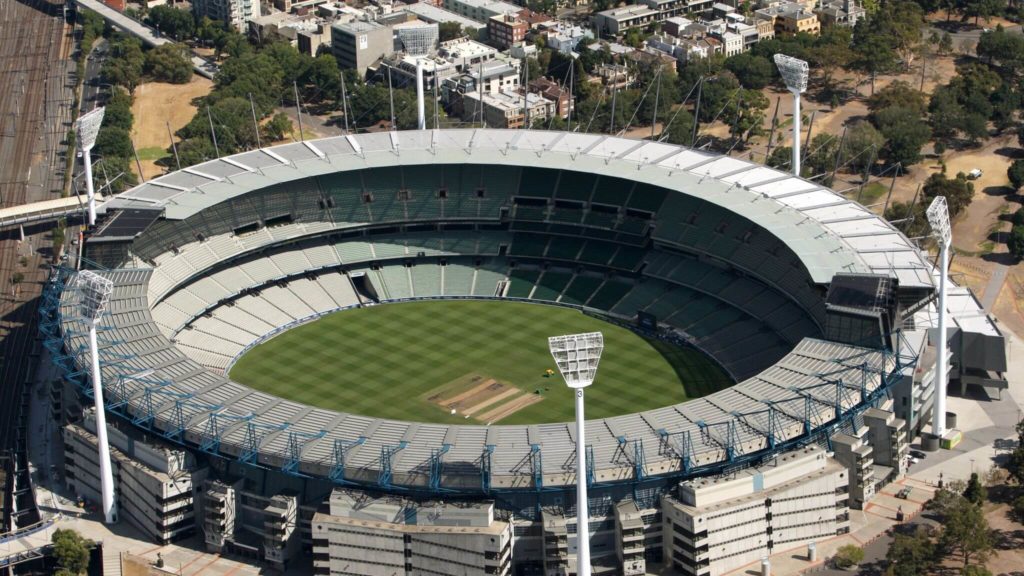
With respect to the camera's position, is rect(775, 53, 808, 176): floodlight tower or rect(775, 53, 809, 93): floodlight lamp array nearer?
rect(775, 53, 809, 93): floodlight lamp array

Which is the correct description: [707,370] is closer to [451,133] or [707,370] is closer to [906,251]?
[906,251]

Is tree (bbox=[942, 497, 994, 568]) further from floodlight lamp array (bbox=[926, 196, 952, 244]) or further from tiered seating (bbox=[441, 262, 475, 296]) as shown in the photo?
tiered seating (bbox=[441, 262, 475, 296])

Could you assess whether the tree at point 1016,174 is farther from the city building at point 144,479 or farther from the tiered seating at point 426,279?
the city building at point 144,479

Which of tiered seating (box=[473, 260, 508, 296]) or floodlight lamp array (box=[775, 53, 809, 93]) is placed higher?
floodlight lamp array (box=[775, 53, 809, 93])

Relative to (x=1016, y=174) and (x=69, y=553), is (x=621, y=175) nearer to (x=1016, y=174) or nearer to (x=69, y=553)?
(x=1016, y=174)

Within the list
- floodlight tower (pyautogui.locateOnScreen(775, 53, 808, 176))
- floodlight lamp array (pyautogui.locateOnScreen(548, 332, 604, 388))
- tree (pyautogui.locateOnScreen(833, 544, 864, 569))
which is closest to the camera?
floodlight lamp array (pyautogui.locateOnScreen(548, 332, 604, 388))

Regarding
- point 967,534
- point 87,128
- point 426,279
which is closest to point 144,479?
point 87,128

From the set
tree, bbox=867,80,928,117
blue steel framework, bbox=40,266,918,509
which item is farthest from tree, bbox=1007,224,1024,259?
blue steel framework, bbox=40,266,918,509
